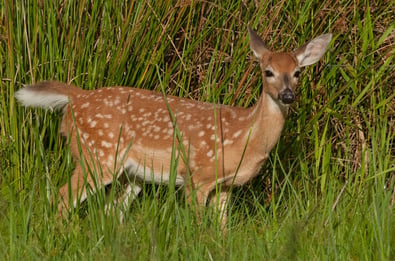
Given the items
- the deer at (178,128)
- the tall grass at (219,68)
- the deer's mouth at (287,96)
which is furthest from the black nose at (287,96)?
the tall grass at (219,68)

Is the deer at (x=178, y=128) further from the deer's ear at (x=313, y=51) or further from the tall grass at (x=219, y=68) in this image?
the tall grass at (x=219, y=68)

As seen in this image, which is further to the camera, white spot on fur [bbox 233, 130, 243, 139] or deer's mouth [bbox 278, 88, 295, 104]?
white spot on fur [bbox 233, 130, 243, 139]

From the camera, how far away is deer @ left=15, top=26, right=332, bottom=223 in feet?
16.0

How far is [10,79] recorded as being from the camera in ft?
16.9

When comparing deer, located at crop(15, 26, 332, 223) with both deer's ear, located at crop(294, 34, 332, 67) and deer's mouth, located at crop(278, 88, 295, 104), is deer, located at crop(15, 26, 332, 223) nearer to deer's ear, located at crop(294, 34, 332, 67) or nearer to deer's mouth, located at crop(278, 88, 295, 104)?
deer's ear, located at crop(294, 34, 332, 67)

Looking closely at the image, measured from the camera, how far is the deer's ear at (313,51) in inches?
196

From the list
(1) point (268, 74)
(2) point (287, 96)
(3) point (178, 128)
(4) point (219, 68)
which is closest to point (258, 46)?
(1) point (268, 74)

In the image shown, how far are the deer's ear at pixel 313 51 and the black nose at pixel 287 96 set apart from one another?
0.45 meters

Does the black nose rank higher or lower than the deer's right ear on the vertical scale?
lower

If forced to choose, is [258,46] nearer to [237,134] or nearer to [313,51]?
[313,51]

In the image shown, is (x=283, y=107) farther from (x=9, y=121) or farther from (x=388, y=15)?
(x=9, y=121)

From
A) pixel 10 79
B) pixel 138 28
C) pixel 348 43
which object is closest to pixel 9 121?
pixel 10 79

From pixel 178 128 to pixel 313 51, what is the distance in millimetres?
933

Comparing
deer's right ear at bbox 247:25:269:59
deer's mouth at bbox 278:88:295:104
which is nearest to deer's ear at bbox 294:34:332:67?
deer's right ear at bbox 247:25:269:59
